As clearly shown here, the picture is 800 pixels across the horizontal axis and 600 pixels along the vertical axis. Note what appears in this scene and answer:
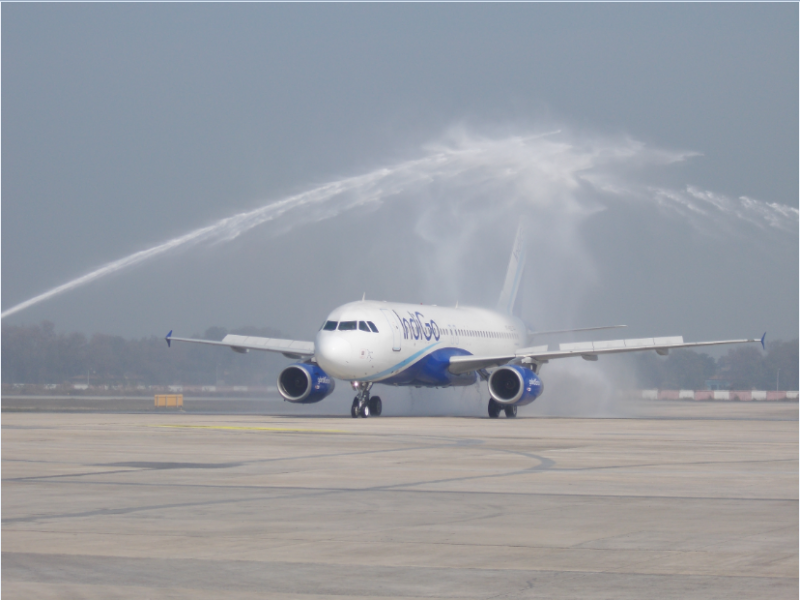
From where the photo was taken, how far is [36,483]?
54.7 ft

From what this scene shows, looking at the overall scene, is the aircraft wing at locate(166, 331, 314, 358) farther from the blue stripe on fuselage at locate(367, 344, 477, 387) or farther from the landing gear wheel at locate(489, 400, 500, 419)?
the landing gear wheel at locate(489, 400, 500, 419)

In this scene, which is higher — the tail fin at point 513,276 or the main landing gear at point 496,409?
the tail fin at point 513,276

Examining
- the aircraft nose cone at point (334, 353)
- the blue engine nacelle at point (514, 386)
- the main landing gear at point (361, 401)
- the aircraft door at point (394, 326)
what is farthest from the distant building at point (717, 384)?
the aircraft nose cone at point (334, 353)

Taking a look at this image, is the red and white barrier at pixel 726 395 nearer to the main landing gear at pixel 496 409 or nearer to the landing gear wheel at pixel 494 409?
the main landing gear at pixel 496 409

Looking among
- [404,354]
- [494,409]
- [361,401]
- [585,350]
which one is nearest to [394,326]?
[404,354]

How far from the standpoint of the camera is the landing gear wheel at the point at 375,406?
153 feet

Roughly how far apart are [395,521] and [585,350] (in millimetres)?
34535

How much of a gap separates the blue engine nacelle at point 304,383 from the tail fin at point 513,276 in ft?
61.3

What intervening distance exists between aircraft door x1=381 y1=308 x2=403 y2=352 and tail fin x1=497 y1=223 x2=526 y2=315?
18.2m

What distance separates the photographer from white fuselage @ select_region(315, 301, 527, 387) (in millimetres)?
42000

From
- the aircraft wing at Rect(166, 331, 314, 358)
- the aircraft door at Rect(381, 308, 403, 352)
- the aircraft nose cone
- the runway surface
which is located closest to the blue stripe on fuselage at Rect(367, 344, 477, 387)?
the aircraft door at Rect(381, 308, 403, 352)

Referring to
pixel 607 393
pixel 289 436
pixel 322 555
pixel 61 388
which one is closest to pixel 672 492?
pixel 322 555

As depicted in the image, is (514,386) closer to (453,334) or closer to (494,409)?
(494,409)

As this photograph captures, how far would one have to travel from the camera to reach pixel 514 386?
45.2m
